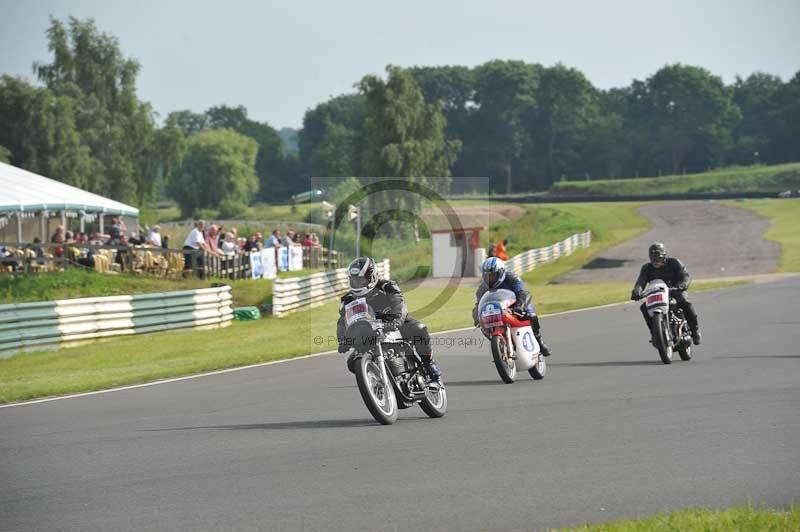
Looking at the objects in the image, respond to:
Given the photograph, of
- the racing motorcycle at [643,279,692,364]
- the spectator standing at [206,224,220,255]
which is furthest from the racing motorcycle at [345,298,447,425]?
the spectator standing at [206,224,220,255]

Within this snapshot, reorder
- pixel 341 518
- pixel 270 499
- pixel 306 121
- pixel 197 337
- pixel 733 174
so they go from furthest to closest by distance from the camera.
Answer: pixel 306 121 → pixel 733 174 → pixel 197 337 → pixel 270 499 → pixel 341 518

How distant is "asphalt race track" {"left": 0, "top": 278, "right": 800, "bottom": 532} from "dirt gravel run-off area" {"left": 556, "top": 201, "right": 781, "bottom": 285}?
2925 cm

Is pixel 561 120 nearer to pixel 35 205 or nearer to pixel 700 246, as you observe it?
pixel 700 246

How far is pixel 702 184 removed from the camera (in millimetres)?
105875

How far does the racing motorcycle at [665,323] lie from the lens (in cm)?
1555

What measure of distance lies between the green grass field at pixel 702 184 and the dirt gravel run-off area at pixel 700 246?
24.5 meters

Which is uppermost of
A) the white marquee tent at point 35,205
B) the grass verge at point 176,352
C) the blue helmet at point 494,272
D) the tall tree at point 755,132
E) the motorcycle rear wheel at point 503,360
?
the tall tree at point 755,132

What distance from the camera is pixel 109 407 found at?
13.4 meters

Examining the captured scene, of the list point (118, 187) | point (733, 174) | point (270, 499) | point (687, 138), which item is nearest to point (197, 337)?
point (270, 499)

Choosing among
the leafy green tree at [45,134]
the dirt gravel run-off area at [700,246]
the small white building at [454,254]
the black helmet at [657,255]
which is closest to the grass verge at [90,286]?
the black helmet at [657,255]

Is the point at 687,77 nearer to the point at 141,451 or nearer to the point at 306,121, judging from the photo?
the point at 306,121

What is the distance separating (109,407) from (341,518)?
7202 mm

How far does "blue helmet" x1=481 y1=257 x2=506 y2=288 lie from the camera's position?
563 inches

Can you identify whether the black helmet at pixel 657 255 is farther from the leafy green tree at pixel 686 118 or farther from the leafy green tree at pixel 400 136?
the leafy green tree at pixel 686 118
